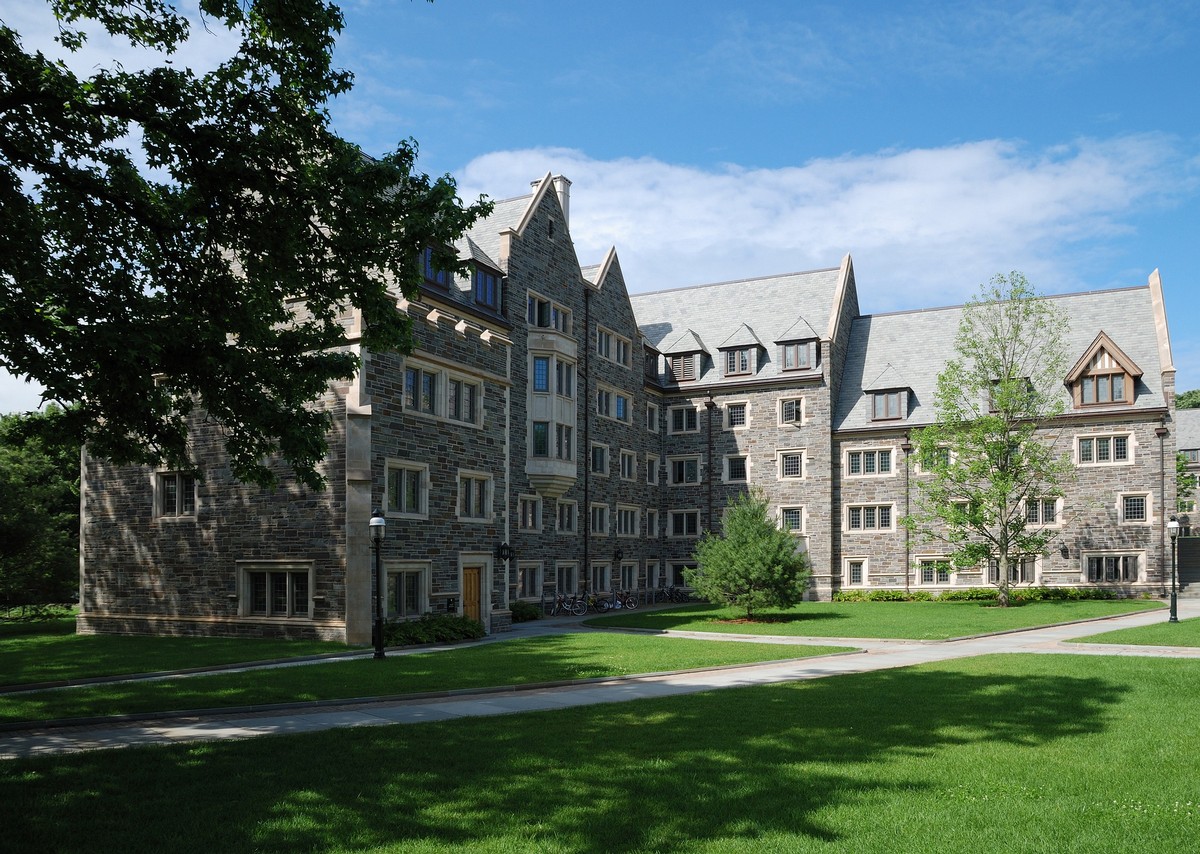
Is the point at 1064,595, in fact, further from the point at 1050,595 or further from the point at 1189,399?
the point at 1189,399

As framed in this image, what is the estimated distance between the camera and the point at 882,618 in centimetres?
3616

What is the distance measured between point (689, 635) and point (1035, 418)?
2393cm

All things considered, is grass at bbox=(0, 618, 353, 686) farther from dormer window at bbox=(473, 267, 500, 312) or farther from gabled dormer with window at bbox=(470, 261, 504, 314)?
dormer window at bbox=(473, 267, 500, 312)

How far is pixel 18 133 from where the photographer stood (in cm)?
1348

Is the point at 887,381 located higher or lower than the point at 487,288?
lower

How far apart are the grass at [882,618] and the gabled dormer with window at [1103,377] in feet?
31.0

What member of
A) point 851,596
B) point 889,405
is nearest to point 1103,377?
point 889,405

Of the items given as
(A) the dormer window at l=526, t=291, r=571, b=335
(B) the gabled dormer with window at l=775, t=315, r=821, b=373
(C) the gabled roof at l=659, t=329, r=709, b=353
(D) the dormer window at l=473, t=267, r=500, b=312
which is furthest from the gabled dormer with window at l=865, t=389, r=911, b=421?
(D) the dormer window at l=473, t=267, r=500, b=312

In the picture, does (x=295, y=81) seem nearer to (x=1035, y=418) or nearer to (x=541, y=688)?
(x=541, y=688)

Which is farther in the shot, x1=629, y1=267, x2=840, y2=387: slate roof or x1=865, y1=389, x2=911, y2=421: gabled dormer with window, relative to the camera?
x1=629, y1=267, x2=840, y2=387: slate roof

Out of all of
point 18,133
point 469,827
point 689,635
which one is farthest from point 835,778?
point 689,635

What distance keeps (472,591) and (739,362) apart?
24875 millimetres

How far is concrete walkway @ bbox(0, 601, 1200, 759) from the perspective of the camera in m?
12.4

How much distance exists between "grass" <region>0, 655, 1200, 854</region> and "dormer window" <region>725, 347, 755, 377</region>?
3760 centimetres
